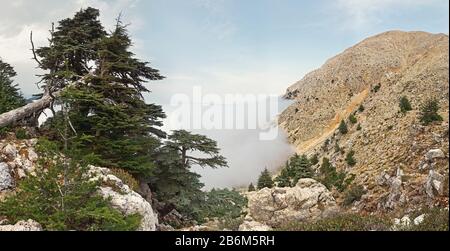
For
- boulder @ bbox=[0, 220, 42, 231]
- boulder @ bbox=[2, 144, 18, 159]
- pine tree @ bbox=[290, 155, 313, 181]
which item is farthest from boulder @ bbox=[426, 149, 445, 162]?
boulder @ bbox=[0, 220, 42, 231]

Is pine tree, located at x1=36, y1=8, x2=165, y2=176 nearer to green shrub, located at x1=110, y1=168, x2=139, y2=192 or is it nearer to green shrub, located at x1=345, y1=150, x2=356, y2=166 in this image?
green shrub, located at x1=110, y1=168, x2=139, y2=192

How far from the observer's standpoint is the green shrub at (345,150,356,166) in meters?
46.5

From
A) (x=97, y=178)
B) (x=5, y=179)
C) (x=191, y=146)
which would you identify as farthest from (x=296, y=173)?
(x=5, y=179)

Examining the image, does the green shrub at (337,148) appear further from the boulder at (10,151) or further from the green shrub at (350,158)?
the boulder at (10,151)

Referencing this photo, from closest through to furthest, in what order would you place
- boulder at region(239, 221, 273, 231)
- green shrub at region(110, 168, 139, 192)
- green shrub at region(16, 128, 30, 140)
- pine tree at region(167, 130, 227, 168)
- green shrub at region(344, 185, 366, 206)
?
1. boulder at region(239, 221, 273, 231)
2. green shrub at region(110, 168, 139, 192)
3. green shrub at region(16, 128, 30, 140)
4. pine tree at region(167, 130, 227, 168)
5. green shrub at region(344, 185, 366, 206)

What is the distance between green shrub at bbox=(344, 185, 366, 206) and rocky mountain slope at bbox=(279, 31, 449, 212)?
0.65 meters

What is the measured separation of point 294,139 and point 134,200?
7423 centimetres

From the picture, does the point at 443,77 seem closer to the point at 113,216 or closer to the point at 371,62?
the point at 371,62

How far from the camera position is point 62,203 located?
8.27m

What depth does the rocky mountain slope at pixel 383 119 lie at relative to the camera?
29.7m

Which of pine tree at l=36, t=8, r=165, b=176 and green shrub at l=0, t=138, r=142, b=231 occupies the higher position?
pine tree at l=36, t=8, r=165, b=176

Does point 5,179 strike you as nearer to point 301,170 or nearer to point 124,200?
point 124,200

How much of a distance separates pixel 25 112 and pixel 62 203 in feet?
25.0

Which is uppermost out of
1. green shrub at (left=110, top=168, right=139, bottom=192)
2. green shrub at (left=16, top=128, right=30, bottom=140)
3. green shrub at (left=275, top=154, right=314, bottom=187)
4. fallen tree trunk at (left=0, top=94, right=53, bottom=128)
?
fallen tree trunk at (left=0, top=94, right=53, bottom=128)
